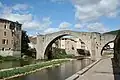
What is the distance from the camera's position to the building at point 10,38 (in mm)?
58781

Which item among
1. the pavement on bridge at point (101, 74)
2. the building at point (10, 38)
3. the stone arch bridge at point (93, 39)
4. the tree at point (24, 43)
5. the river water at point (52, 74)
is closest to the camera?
the pavement on bridge at point (101, 74)

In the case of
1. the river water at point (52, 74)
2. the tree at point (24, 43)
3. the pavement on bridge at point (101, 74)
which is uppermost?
the tree at point (24, 43)

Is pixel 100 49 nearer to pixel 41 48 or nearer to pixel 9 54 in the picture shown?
pixel 41 48

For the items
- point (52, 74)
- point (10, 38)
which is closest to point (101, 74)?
point (52, 74)

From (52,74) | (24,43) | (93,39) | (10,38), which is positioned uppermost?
(10,38)

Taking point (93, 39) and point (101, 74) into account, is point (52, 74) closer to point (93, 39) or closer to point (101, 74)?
point (101, 74)

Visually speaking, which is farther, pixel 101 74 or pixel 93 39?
pixel 93 39

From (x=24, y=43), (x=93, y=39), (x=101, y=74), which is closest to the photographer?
(x=101, y=74)

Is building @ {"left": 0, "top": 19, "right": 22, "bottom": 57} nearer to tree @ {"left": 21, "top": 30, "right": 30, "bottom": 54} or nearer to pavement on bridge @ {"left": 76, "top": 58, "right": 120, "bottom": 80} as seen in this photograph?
tree @ {"left": 21, "top": 30, "right": 30, "bottom": 54}

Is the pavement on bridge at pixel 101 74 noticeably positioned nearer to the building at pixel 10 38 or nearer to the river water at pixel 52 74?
the river water at pixel 52 74

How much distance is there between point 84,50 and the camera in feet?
357

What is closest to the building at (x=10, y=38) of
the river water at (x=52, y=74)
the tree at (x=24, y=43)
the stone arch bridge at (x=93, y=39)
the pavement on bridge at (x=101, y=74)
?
the tree at (x=24, y=43)

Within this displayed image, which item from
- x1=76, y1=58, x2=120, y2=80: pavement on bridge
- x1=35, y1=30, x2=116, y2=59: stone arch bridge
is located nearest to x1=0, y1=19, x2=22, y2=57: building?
x1=35, y1=30, x2=116, y2=59: stone arch bridge

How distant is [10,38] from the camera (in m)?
61.6
